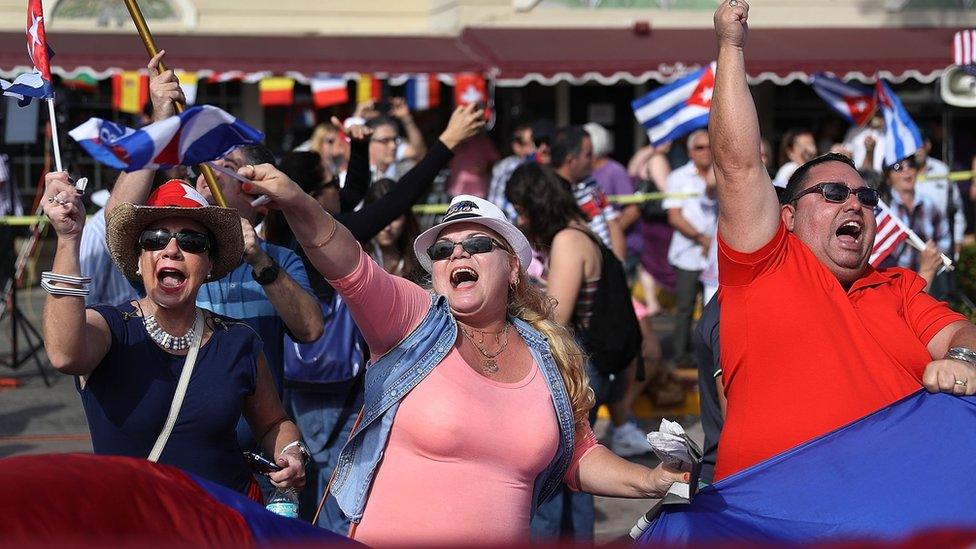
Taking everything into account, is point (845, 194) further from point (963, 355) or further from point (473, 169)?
point (473, 169)

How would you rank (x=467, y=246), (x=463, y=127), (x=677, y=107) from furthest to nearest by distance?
(x=677, y=107) < (x=463, y=127) < (x=467, y=246)

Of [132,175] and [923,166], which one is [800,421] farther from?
[923,166]

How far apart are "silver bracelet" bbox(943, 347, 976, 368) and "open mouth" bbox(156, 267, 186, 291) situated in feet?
7.34

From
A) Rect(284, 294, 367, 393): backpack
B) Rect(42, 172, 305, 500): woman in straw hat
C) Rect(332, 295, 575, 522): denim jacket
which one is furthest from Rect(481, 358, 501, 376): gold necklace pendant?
Rect(284, 294, 367, 393): backpack

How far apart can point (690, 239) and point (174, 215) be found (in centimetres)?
829

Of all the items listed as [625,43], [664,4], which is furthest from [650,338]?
[664,4]

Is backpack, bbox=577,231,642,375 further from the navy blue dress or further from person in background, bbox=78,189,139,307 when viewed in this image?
the navy blue dress

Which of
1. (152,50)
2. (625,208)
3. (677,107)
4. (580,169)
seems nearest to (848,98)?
(677,107)

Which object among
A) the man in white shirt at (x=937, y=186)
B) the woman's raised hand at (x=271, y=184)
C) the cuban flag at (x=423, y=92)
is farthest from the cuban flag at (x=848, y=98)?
the woman's raised hand at (x=271, y=184)

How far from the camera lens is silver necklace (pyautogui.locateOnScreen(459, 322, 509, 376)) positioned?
3.92 m

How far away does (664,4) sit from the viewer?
59.6 feet

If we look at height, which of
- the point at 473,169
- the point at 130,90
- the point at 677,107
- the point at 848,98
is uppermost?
the point at 130,90

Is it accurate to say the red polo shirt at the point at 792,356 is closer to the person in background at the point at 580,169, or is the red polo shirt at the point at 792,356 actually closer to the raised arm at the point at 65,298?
the raised arm at the point at 65,298

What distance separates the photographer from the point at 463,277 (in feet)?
13.1
